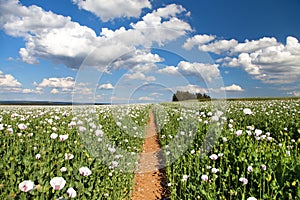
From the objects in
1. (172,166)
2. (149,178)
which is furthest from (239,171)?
(149,178)

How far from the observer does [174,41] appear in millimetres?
8773

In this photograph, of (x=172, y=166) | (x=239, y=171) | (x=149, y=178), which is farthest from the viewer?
(x=172, y=166)

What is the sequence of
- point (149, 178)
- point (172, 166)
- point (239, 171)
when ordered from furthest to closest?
point (172, 166) < point (149, 178) < point (239, 171)

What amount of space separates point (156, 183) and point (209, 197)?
251 cm

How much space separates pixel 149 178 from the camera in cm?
708

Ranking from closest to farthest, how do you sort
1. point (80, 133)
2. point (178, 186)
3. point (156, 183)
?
1. point (178, 186)
2. point (156, 183)
3. point (80, 133)

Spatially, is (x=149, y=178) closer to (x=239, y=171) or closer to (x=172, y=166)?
(x=172, y=166)

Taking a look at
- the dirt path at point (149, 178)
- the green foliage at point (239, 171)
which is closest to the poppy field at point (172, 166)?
the green foliage at point (239, 171)

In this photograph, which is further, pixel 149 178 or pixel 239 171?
pixel 149 178

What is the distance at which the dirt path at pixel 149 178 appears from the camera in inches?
234

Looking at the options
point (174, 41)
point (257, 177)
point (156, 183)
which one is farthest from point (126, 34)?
point (257, 177)

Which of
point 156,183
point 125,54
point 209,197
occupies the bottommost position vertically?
point 156,183

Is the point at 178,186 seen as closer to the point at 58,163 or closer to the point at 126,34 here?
the point at 58,163

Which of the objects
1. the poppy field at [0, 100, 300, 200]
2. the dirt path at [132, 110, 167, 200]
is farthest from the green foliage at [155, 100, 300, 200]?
the dirt path at [132, 110, 167, 200]
